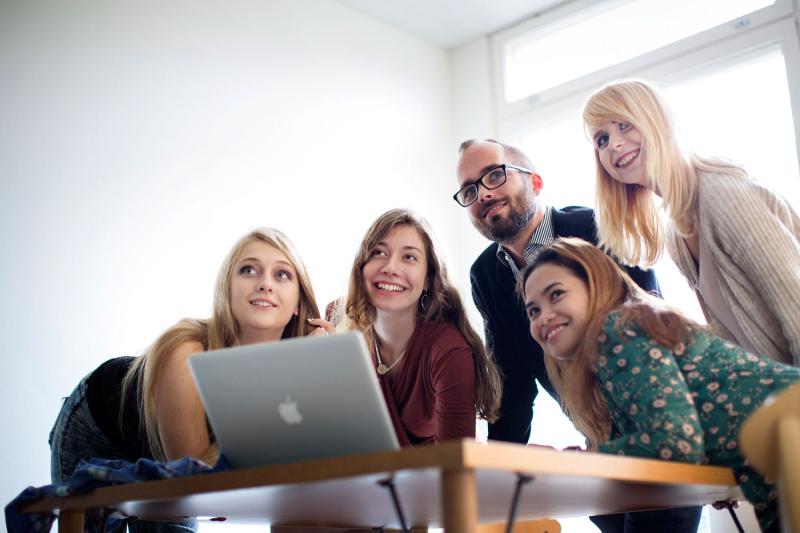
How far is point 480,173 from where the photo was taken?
2645mm

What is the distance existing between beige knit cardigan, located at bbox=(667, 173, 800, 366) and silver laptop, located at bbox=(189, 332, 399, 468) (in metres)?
1.04

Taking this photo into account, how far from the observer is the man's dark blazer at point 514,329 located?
247 centimetres

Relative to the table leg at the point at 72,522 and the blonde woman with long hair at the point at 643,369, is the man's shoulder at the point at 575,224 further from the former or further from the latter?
the table leg at the point at 72,522

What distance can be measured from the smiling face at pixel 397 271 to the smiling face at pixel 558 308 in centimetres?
48

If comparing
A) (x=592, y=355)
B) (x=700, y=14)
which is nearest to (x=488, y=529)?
(x=592, y=355)

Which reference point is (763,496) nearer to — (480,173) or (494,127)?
(480,173)

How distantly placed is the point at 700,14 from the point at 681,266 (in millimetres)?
2271

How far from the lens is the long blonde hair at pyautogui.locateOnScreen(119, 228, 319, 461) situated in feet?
6.73

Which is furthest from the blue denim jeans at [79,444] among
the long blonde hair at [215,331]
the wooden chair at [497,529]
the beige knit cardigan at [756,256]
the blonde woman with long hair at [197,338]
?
the beige knit cardigan at [756,256]

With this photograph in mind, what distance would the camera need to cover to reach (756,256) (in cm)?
191

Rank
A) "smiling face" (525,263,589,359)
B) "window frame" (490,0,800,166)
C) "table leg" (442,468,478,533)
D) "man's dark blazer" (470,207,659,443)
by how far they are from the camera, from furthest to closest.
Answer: "window frame" (490,0,800,166) < "man's dark blazer" (470,207,659,443) < "smiling face" (525,263,589,359) < "table leg" (442,468,478,533)

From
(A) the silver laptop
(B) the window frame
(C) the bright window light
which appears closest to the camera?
(A) the silver laptop

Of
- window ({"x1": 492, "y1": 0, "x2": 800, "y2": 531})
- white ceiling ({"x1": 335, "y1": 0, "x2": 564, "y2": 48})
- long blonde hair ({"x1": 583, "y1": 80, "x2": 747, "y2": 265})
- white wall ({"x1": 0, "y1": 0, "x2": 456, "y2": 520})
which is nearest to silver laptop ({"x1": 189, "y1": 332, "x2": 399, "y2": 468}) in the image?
long blonde hair ({"x1": 583, "y1": 80, "x2": 747, "y2": 265})

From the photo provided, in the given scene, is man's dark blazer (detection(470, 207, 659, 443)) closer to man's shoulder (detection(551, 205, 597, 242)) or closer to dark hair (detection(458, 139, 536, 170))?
man's shoulder (detection(551, 205, 597, 242))
